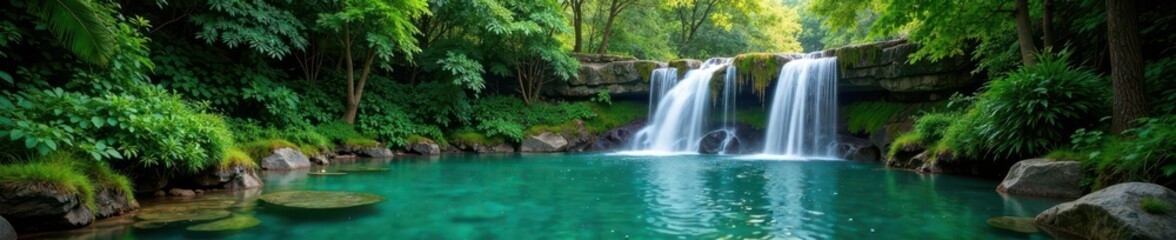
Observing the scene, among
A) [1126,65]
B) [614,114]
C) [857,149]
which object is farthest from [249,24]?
[1126,65]

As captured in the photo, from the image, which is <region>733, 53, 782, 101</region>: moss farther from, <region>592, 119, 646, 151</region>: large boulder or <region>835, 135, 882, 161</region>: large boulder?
<region>592, 119, 646, 151</region>: large boulder

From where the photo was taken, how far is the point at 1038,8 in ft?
36.9

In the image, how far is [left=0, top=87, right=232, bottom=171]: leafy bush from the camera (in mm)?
5266

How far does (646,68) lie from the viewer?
68.2 feet

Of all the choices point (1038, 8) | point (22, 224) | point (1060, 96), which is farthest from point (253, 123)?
point (1038, 8)

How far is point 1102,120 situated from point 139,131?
1113cm

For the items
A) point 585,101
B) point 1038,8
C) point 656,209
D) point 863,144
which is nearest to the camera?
point 656,209

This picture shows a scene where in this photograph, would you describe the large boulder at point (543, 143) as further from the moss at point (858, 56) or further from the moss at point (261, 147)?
the moss at point (858, 56)

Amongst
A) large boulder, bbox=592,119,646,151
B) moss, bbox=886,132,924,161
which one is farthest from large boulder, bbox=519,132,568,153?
moss, bbox=886,132,924,161

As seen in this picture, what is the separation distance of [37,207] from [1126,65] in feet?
36.0

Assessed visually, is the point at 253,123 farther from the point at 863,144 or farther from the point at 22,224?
the point at 863,144

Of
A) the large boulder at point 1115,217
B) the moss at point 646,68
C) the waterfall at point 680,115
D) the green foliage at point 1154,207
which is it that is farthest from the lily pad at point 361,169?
the moss at point 646,68

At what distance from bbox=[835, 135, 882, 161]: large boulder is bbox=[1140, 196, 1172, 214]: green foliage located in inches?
413

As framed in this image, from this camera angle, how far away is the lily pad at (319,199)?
6352mm
